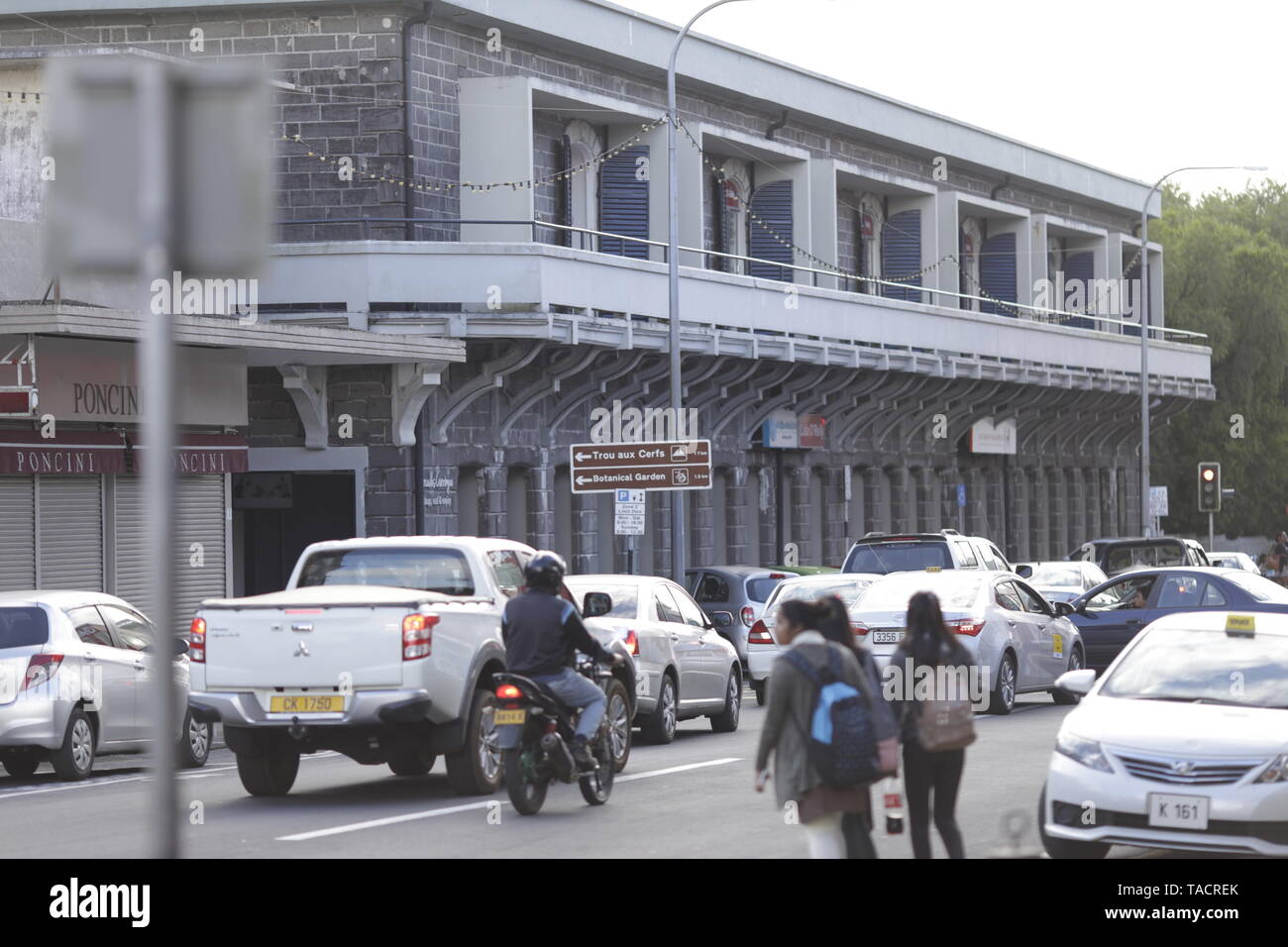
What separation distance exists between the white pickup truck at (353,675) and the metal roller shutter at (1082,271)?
150 feet

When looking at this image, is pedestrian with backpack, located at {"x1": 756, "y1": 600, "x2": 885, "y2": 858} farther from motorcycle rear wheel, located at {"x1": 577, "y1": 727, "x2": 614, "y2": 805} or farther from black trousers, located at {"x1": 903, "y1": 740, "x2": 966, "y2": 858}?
motorcycle rear wheel, located at {"x1": 577, "y1": 727, "x2": 614, "y2": 805}

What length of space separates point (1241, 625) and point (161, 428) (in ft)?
25.6

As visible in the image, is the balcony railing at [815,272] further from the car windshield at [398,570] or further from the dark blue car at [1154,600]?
the car windshield at [398,570]

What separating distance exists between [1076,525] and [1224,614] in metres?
49.6

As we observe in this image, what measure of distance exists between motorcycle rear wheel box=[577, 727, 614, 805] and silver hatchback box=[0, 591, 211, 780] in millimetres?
4927

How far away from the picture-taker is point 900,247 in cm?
4947

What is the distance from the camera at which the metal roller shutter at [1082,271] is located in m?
59.4

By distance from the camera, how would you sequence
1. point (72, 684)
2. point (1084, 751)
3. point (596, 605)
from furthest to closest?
1. point (72, 684)
2. point (596, 605)
3. point (1084, 751)

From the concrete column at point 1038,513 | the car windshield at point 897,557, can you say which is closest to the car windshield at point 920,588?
the car windshield at point 897,557

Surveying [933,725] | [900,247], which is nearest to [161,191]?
[933,725]

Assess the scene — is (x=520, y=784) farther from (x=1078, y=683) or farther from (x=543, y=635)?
(x=1078, y=683)

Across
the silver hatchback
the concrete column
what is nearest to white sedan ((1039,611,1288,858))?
the silver hatchback
